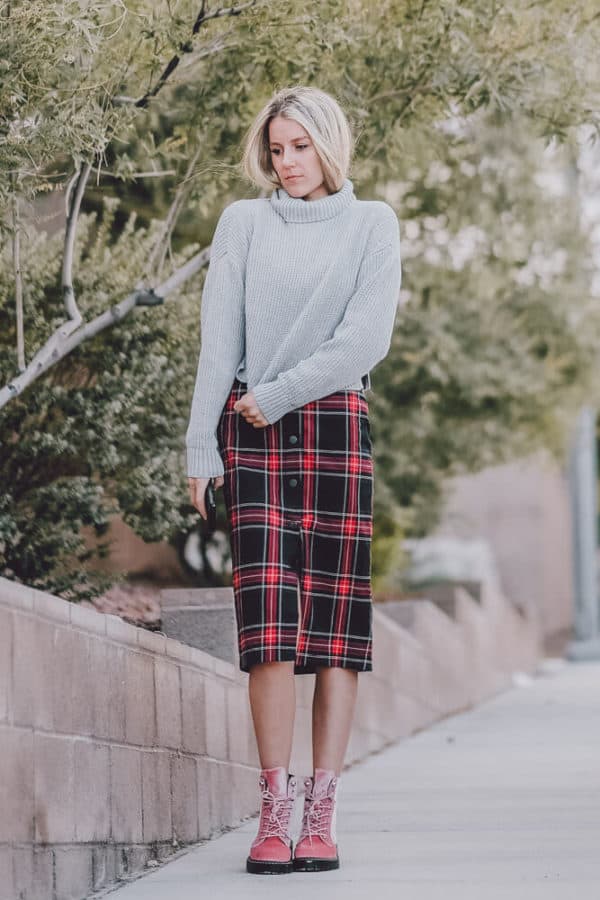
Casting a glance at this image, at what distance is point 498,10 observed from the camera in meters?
6.07

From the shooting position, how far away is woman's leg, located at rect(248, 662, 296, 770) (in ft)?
13.4

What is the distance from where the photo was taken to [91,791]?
158 inches

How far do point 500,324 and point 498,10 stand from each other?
4943 mm

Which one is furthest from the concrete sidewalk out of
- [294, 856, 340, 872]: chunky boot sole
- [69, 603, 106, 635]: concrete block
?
[69, 603, 106, 635]: concrete block

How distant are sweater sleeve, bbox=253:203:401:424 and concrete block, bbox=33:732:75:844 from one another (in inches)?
38.9

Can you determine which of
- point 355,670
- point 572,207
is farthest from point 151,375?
point 572,207

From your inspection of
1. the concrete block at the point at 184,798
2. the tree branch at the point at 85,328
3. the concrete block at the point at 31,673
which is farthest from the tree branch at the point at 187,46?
the concrete block at the point at 31,673

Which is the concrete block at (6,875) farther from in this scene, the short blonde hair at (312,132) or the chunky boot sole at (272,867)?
the short blonde hair at (312,132)

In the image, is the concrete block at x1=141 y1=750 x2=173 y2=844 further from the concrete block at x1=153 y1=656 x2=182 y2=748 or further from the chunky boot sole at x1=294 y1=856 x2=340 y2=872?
the chunky boot sole at x1=294 y1=856 x2=340 y2=872

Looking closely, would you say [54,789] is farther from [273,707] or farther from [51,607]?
[273,707]

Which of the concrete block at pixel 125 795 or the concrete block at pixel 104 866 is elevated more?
the concrete block at pixel 125 795

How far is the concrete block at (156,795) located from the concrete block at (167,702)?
0.07 m

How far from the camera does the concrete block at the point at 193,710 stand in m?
5.05

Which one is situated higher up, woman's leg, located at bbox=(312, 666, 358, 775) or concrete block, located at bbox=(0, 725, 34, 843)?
woman's leg, located at bbox=(312, 666, 358, 775)
